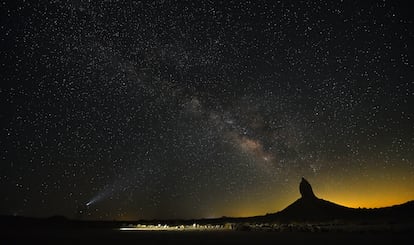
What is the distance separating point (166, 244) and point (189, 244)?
2.08 meters

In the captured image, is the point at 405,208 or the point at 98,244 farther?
the point at 405,208

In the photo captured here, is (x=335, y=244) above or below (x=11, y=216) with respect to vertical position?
below

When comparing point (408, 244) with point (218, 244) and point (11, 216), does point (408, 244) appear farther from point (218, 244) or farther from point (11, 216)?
point (11, 216)

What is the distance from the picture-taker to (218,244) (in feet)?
94.8

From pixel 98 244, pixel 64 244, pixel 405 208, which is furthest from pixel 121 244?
pixel 405 208

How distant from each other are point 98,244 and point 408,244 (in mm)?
21795

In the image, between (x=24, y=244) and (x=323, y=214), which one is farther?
(x=323, y=214)

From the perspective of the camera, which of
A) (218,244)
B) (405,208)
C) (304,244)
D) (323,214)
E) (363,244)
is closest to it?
(363,244)

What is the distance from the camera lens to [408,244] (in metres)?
22.3

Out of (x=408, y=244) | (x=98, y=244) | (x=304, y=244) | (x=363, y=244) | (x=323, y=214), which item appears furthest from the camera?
(x=323, y=214)

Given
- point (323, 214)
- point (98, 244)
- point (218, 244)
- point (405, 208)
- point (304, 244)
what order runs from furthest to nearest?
point (323, 214) < point (405, 208) < point (98, 244) < point (218, 244) < point (304, 244)

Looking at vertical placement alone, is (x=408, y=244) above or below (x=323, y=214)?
below

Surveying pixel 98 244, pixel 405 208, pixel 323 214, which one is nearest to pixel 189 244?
pixel 98 244

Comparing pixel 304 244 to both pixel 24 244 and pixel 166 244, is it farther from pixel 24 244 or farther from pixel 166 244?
pixel 24 244
